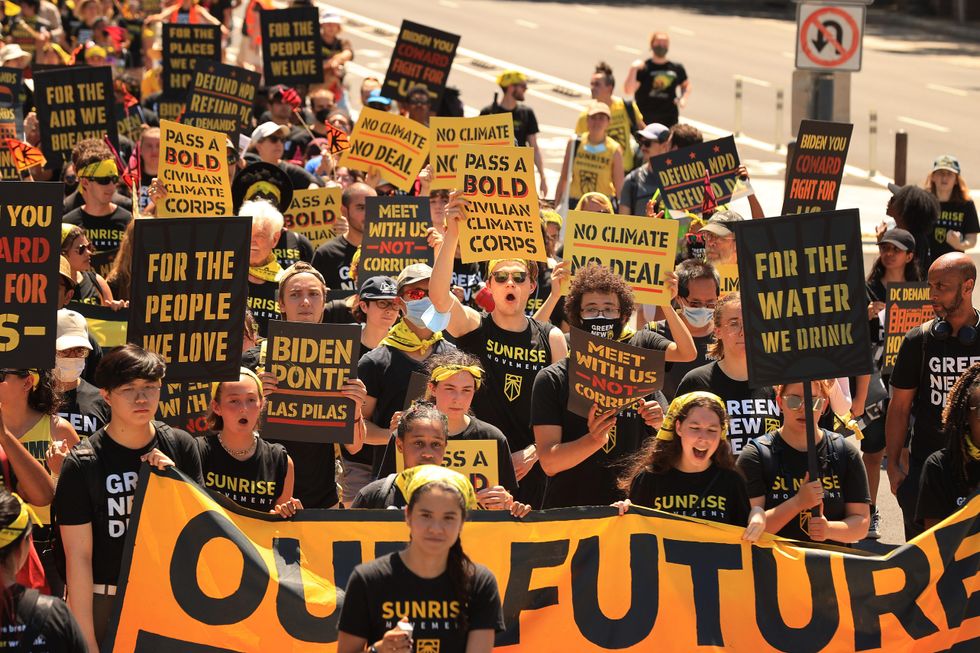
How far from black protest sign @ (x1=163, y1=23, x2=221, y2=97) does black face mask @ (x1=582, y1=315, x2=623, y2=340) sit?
9.77 metres

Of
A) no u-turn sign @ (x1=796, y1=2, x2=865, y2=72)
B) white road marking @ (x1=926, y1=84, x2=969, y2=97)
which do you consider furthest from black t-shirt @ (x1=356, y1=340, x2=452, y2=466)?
white road marking @ (x1=926, y1=84, x2=969, y2=97)

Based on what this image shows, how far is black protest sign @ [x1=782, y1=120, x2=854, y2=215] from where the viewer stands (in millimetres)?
12164

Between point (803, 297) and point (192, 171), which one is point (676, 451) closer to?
point (803, 297)

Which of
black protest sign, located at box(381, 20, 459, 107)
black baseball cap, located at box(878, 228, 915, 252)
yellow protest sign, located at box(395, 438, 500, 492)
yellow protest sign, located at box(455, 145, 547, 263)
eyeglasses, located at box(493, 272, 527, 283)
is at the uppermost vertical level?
black protest sign, located at box(381, 20, 459, 107)

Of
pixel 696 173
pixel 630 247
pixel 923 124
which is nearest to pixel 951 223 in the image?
pixel 696 173

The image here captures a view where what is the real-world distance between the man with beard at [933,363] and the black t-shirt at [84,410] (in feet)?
13.0

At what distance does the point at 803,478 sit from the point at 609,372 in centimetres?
103

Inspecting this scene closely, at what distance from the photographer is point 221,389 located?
7.48m

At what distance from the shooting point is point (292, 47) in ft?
57.5

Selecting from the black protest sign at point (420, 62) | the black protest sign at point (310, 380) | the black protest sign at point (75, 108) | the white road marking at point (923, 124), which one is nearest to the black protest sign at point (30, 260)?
the black protest sign at point (310, 380)

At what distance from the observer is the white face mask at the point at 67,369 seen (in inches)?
303

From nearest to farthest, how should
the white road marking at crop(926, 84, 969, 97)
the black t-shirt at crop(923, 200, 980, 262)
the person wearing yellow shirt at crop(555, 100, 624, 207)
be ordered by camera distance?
the black t-shirt at crop(923, 200, 980, 262), the person wearing yellow shirt at crop(555, 100, 624, 207), the white road marking at crop(926, 84, 969, 97)

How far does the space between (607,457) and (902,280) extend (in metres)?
3.72

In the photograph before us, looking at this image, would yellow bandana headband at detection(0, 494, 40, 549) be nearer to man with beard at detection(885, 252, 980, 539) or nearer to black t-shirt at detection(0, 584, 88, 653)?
black t-shirt at detection(0, 584, 88, 653)
